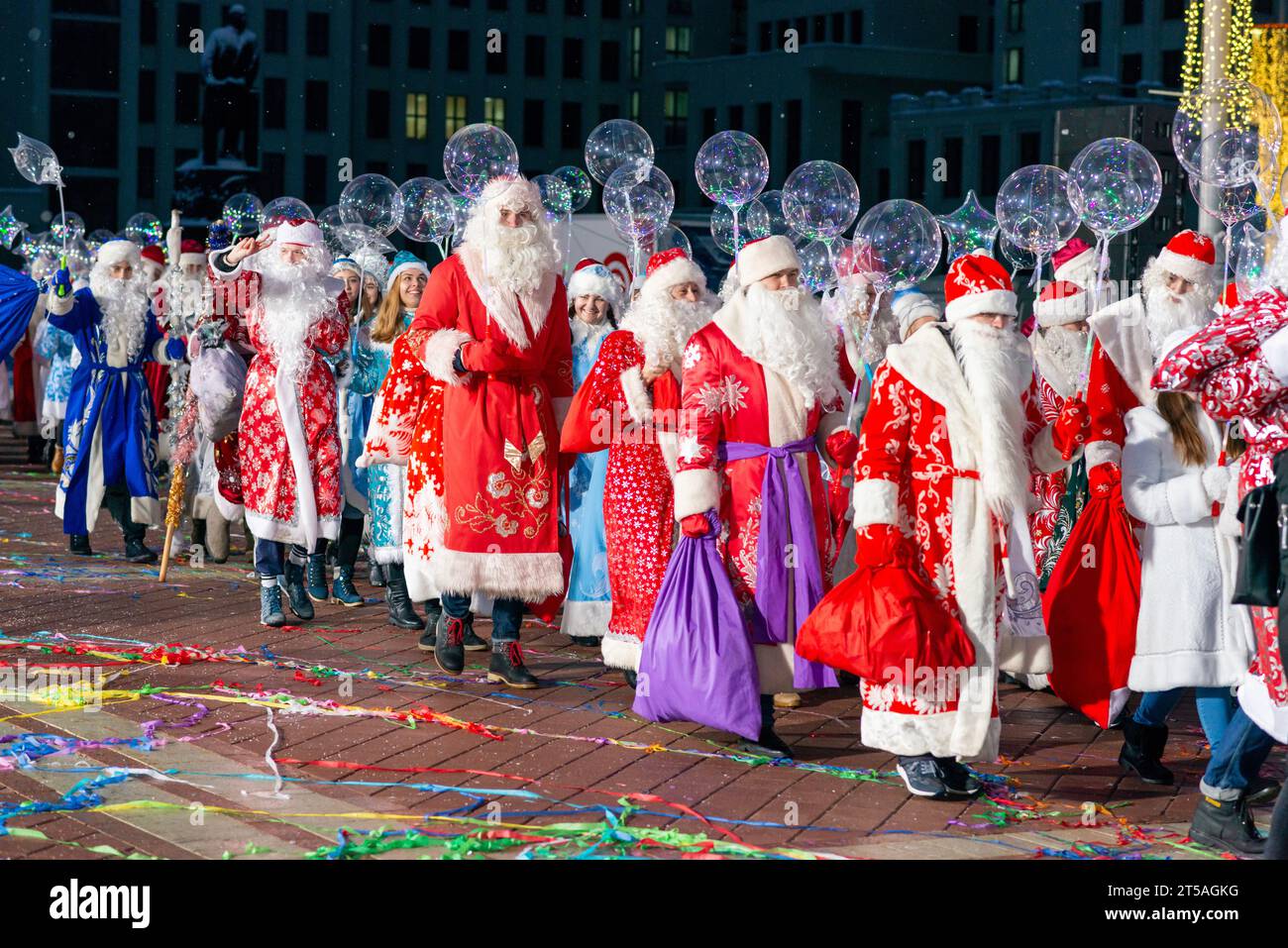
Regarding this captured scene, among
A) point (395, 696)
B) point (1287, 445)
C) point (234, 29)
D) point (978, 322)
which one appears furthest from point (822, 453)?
point (234, 29)

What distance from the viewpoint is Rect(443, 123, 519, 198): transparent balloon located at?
30.7 ft

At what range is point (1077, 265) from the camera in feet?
27.8

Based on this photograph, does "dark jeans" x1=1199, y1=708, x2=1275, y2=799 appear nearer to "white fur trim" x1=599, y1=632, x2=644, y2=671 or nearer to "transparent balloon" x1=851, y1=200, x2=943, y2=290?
"white fur trim" x1=599, y1=632, x2=644, y2=671

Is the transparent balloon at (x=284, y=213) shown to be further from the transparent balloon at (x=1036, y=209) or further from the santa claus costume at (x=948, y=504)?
the santa claus costume at (x=948, y=504)

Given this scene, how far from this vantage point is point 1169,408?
5.99 metres

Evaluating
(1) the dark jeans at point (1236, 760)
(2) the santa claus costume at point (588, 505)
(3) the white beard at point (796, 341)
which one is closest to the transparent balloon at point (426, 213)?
(2) the santa claus costume at point (588, 505)

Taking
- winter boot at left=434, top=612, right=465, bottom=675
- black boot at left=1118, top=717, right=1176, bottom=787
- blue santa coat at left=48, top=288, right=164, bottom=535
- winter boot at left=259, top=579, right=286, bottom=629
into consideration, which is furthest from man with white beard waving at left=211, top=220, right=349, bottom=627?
black boot at left=1118, top=717, right=1176, bottom=787

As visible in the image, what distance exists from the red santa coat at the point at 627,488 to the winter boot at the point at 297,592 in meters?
2.23

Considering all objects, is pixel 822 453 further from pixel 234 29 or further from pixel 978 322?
pixel 234 29

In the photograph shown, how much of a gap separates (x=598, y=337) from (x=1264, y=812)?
4.17m

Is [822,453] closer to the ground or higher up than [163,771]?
higher up

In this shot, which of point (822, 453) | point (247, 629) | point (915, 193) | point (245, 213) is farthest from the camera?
point (915, 193)

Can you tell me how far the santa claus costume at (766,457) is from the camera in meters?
6.54

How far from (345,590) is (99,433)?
2758 mm
